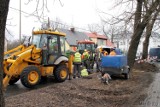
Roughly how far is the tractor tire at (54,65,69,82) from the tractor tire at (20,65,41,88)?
71.6 inches

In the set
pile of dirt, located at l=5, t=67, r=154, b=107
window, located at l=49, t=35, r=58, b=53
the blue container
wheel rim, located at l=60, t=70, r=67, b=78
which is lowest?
pile of dirt, located at l=5, t=67, r=154, b=107

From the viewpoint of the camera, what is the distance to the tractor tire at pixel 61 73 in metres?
15.0

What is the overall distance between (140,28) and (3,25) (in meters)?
14.5

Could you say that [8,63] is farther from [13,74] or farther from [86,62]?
[86,62]

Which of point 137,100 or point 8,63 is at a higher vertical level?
point 8,63

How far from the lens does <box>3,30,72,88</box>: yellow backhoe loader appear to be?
1268 cm

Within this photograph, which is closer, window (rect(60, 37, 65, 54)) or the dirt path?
the dirt path

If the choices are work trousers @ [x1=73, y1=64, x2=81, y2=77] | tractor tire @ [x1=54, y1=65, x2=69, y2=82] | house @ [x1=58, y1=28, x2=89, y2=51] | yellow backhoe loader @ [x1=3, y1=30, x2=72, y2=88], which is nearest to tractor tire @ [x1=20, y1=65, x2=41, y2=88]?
yellow backhoe loader @ [x1=3, y1=30, x2=72, y2=88]

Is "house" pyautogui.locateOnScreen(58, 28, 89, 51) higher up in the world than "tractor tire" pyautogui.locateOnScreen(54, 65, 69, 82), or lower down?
higher up

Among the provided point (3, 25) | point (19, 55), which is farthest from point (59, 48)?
point (3, 25)

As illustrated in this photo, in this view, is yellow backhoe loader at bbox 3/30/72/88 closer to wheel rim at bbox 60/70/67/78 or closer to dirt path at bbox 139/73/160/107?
wheel rim at bbox 60/70/67/78

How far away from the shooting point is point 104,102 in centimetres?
953

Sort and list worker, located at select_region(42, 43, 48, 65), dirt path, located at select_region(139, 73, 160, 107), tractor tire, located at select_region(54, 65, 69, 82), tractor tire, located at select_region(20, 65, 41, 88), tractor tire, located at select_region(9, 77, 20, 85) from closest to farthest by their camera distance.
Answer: dirt path, located at select_region(139, 73, 160, 107), tractor tire, located at select_region(20, 65, 41, 88), tractor tire, located at select_region(9, 77, 20, 85), worker, located at select_region(42, 43, 48, 65), tractor tire, located at select_region(54, 65, 69, 82)

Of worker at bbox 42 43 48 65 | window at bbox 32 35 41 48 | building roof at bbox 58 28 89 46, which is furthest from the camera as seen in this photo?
building roof at bbox 58 28 89 46
